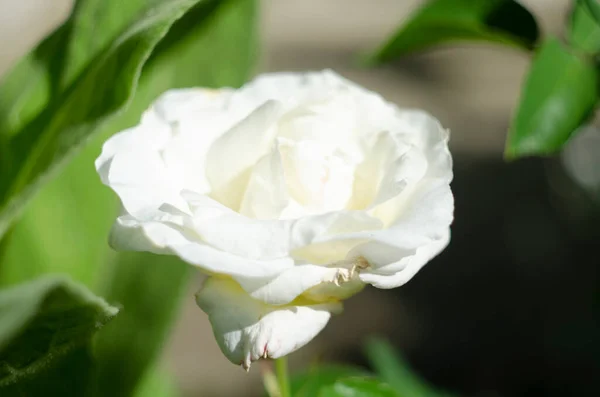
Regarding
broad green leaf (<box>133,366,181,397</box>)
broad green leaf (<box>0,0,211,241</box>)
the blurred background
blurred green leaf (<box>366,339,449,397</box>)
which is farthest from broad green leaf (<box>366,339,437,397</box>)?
the blurred background

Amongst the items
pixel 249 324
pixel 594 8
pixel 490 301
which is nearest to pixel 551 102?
pixel 594 8

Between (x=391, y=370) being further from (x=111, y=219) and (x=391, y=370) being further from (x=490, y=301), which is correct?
(x=490, y=301)

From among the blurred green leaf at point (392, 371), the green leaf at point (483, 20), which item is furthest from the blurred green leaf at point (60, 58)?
the blurred green leaf at point (392, 371)

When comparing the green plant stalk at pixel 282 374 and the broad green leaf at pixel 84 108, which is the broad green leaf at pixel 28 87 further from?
the green plant stalk at pixel 282 374

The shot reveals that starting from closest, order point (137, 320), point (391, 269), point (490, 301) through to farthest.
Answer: point (391, 269) < point (137, 320) < point (490, 301)

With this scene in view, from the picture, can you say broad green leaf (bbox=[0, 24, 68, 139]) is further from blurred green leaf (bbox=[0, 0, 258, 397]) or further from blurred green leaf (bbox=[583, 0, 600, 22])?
blurred green leaf (bbox=[583, 0, 600, 22])

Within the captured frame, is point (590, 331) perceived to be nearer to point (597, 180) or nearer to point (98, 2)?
point (597, 180)

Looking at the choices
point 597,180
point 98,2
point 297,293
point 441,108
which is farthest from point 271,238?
point 441,108
